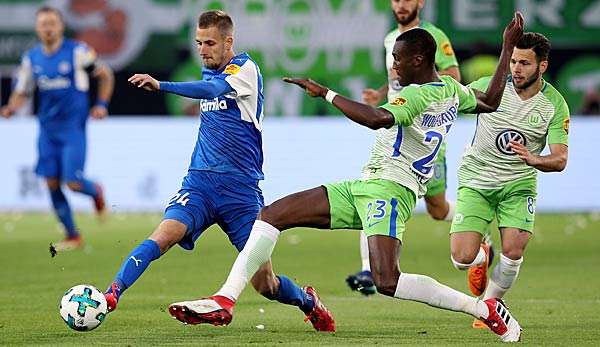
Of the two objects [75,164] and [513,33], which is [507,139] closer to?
[513,33]

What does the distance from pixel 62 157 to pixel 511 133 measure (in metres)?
8.05

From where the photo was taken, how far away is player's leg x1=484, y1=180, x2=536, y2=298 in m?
10.0

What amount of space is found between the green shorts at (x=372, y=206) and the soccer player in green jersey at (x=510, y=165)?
1309mm

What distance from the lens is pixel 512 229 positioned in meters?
10.1

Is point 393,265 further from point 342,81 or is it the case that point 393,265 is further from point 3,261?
point 342,81

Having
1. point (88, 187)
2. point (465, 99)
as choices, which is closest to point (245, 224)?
point (465, 99)

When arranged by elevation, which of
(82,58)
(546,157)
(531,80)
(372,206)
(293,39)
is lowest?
(293,39)

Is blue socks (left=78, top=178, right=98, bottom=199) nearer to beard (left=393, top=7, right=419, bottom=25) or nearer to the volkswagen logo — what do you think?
beard (left=393, top=7, right=419, bottom=25)

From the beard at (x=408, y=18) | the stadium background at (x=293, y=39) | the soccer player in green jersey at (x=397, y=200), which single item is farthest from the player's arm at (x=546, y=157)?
the stadium background at (x=293, y=39)

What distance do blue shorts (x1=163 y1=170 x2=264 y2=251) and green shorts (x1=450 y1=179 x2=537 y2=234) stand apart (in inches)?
63.9

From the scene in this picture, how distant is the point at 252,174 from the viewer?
966cm

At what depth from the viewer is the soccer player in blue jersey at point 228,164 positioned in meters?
9.41

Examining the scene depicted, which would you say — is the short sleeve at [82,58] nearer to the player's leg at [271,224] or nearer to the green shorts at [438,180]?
the green shorts at [438,180]

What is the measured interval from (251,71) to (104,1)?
1521 centimetres
